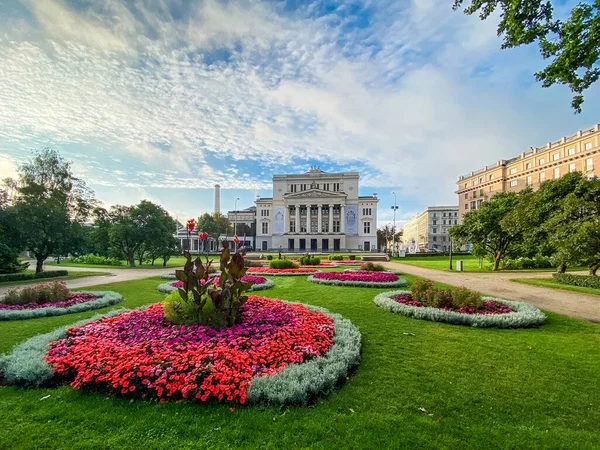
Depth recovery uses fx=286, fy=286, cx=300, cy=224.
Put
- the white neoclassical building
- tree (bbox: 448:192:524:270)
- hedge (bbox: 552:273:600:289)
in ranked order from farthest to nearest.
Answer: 1. the white neoclassical building
2. tree (bbox: 448:192:524:270)
3. hedge (bbox: 552:273:600:289)

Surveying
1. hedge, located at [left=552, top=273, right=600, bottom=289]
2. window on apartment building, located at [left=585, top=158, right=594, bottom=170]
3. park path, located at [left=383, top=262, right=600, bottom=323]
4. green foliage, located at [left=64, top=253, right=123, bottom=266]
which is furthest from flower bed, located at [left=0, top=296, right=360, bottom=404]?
window on apartment building, located at [left=585, top=158, right=594, bottom=170]

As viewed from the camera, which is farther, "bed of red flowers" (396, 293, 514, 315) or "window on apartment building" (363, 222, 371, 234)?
"window on apartment building" (363, 222, 371, 234)

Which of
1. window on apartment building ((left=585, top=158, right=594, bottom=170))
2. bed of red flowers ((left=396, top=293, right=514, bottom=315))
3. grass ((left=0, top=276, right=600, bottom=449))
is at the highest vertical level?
window on apartment building ((left=585, top=158, right=594, bottom=170))

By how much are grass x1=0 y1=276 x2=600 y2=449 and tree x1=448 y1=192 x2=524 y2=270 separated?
74.0ft

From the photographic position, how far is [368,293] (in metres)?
12.1

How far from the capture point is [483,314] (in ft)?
25.7

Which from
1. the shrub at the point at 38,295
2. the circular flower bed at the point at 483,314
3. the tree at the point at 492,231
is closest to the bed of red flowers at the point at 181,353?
the circular flower bed at the point at 483,314

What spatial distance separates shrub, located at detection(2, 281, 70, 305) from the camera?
9.45 meters

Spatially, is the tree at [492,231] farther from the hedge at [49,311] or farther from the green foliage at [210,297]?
the hedge at [49,311]

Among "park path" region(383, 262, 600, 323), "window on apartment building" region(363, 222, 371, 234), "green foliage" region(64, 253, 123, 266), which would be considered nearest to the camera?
"park path" region(383, 262, 600, 323)

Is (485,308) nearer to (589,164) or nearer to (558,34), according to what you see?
(558,34)

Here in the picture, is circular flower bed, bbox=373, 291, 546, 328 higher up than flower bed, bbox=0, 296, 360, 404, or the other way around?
flower bed, bbox=0, 296, 360, 404

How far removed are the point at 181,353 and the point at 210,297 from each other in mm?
1578

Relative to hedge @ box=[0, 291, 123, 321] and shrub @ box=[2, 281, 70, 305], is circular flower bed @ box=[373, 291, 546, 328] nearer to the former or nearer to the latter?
hedge @ box=[0, 291, 123, 321]
